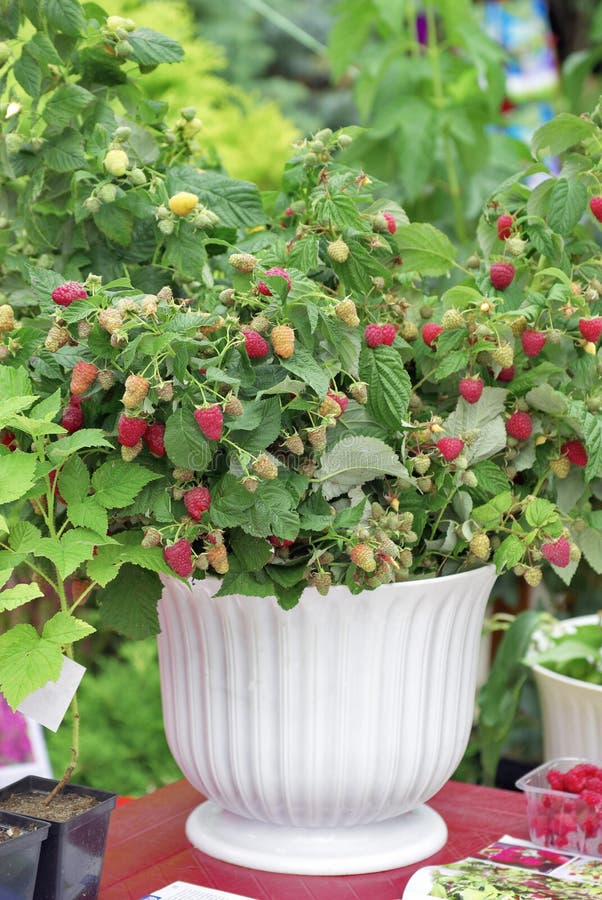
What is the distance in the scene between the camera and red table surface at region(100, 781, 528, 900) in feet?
2.96

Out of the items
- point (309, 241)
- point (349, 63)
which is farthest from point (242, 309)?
point (349, 63)

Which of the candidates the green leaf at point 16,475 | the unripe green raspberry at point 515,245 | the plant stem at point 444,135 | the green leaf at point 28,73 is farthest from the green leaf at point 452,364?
the plant stem at point 444,135

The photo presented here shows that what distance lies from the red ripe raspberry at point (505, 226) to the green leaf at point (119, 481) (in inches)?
14.9

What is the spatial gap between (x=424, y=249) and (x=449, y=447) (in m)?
0.22

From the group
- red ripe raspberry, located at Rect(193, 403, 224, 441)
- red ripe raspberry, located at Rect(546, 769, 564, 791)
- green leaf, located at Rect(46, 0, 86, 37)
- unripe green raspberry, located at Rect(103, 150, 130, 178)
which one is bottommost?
red ripe raspberry, located at Rect(546, 769, 564, 791)

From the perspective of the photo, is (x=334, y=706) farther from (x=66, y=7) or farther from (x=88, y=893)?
(x=66, y=7)

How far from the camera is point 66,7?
3.06 feet

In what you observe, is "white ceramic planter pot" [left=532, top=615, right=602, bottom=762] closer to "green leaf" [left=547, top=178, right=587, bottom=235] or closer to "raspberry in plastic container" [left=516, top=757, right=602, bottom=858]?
"raspberry in plastic container" [left=516, top=757, right=602, bottom=858]

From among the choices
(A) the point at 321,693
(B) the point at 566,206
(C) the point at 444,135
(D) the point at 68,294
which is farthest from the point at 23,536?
(C) the point at 444,135

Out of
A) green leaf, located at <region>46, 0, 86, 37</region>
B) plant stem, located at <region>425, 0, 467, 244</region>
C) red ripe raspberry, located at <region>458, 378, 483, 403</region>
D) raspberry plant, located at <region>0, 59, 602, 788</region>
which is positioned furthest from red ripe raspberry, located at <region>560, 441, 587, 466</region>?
plant stem, located at <region>425, 0, 467, 244</region>

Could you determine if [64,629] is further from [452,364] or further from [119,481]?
[452,364]

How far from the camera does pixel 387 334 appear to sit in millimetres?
876

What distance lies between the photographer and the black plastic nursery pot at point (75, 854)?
32.0 inches

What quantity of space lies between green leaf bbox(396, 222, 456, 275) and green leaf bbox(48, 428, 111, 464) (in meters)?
0.35
